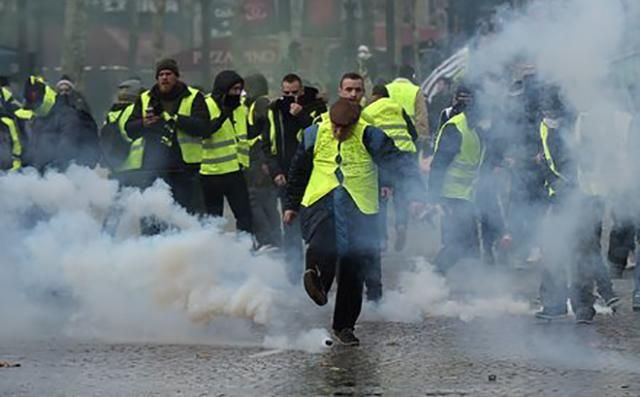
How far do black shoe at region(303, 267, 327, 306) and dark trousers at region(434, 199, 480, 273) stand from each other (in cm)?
343

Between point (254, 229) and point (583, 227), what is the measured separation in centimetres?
451

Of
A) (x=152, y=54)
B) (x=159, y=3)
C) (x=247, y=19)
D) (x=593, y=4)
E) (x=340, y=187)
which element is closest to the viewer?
(x=340, y=187)

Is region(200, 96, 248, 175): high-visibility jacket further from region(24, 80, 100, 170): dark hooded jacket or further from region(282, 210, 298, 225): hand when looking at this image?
region(282, 210, 298, 225): hand

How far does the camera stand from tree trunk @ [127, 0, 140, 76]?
41125 millimetres

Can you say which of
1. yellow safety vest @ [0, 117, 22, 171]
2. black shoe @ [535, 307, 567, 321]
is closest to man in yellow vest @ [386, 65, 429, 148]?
yellow safety vest @ [0, 117, 22, 171]

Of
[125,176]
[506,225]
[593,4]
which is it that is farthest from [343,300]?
[506,225]

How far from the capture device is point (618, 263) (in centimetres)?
1553

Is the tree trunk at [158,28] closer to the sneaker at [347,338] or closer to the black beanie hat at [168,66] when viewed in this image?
the black beanie hat at [168,66]

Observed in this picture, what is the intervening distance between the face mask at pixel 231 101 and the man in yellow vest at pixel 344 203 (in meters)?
2.81

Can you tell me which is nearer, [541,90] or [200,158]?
[541,90]

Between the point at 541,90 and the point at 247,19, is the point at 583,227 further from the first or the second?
the point at 247,19

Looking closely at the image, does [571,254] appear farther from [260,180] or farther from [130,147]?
[260,180]

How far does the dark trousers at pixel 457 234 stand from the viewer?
14.2 metres

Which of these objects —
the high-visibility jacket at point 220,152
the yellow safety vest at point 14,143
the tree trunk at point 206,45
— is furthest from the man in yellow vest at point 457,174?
the tree trunk at point 206,45
